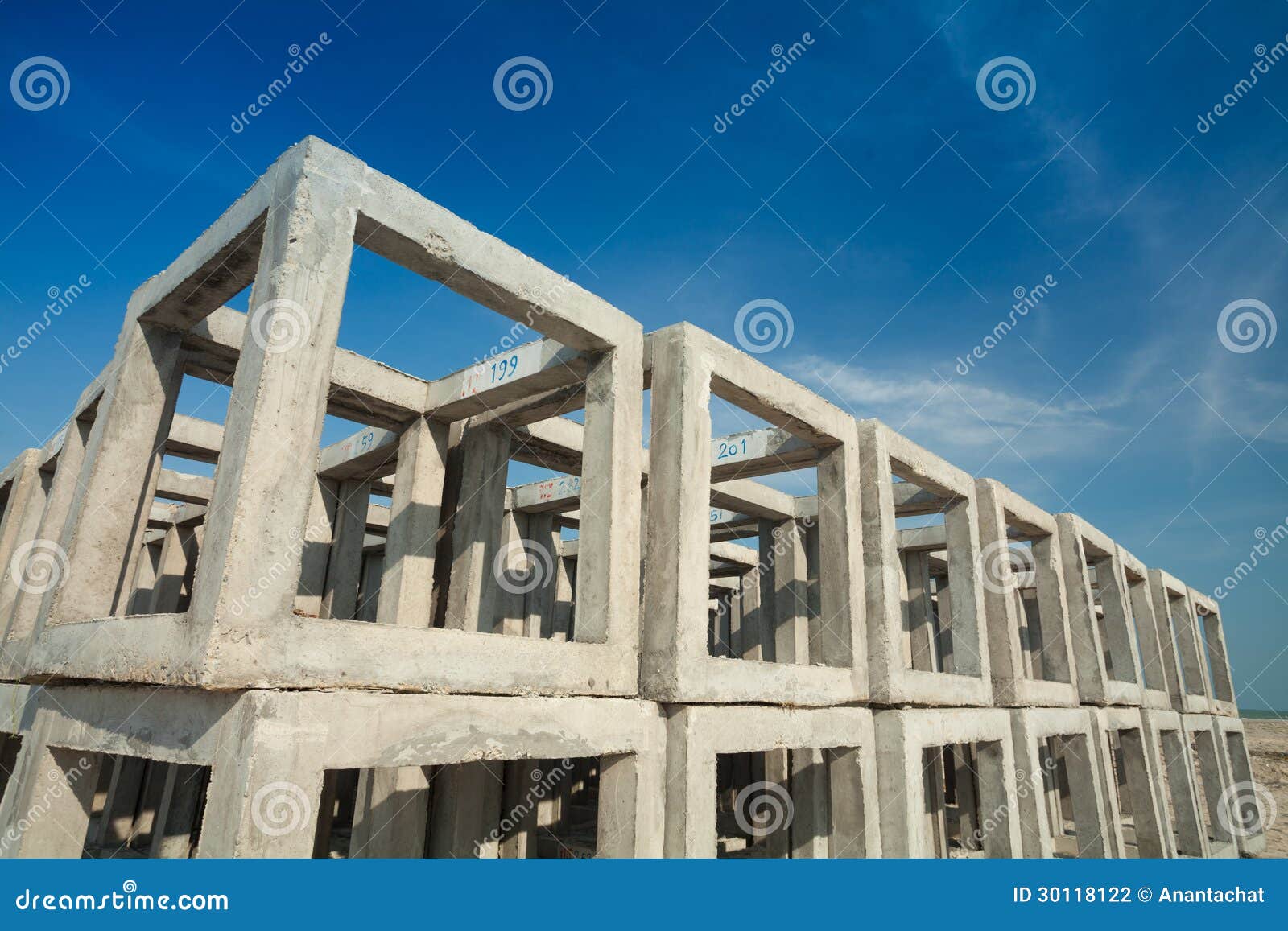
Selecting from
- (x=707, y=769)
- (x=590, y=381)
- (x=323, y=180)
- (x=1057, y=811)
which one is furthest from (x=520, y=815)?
(x=1057, y=811)

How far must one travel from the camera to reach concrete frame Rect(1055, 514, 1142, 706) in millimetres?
10719

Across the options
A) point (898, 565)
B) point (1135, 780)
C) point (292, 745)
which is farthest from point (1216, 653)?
point (292, 745)

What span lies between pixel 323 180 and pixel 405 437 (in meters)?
3.81

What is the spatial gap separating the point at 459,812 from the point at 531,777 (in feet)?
6.77

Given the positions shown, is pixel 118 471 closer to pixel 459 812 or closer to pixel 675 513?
pixel 675 513

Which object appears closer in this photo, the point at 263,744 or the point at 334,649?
the point at 263,744

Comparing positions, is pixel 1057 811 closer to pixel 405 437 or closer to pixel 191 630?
pixel 405 437

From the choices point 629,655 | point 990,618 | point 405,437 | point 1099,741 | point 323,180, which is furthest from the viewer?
point 1099,741

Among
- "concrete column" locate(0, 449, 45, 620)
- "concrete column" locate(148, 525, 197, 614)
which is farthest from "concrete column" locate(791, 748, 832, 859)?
"concrete column" locate(148, 525, 197, 614)

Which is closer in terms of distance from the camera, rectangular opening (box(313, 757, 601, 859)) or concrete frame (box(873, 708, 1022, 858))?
rectangular opening (box(313, 757, 601, 859))

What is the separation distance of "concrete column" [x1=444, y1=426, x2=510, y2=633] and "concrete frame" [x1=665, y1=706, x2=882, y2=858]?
2.71 metres

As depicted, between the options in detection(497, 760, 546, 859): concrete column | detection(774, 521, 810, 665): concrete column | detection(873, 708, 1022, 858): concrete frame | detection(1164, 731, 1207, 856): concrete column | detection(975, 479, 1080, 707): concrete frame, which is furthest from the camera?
detection(1164, 731, 1207, 856): concrete column

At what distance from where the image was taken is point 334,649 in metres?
3.58

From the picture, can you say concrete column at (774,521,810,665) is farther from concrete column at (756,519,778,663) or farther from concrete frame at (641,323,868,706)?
concrete frame at (641,323,868,706)
